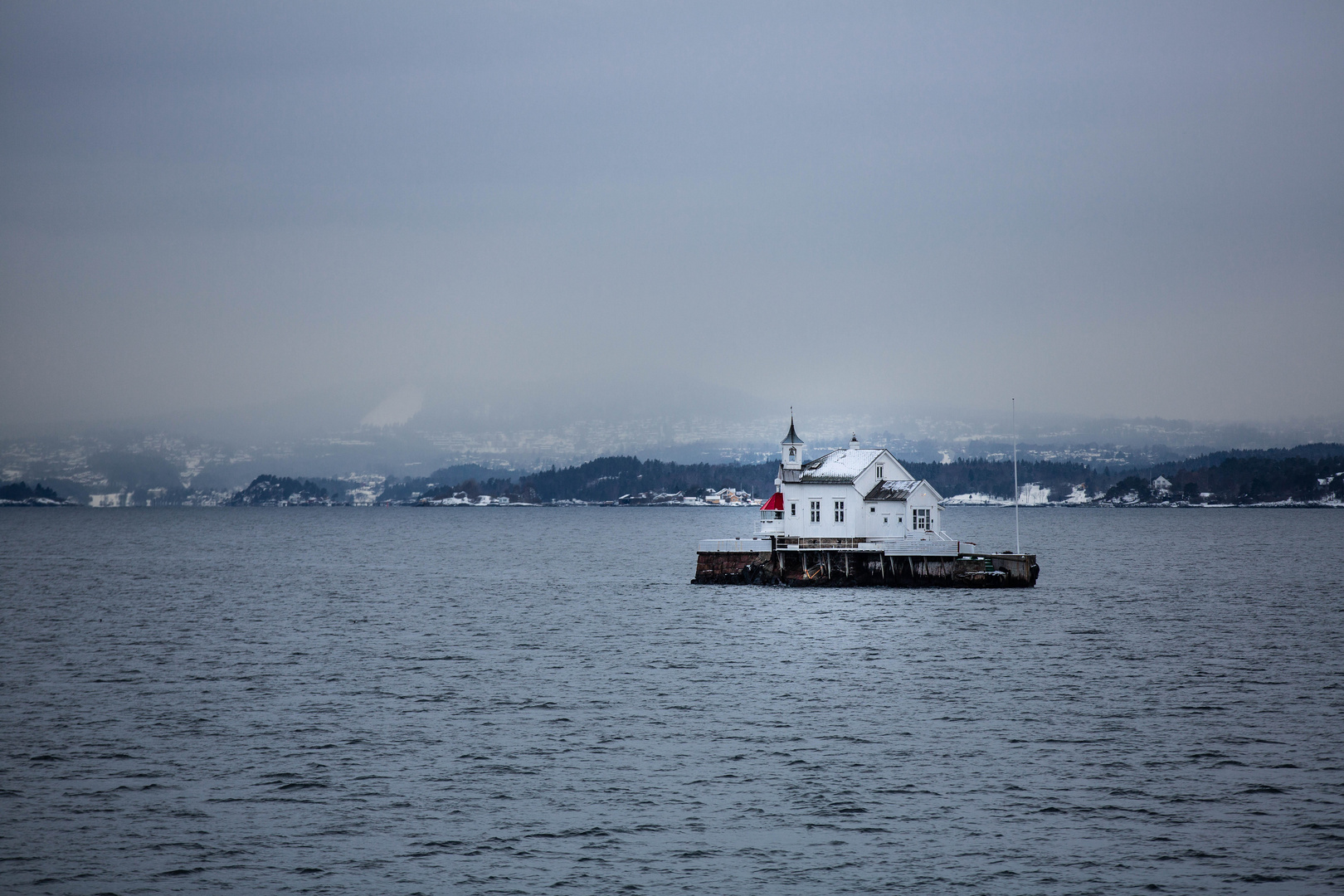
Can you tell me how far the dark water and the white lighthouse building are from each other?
27.7 feet

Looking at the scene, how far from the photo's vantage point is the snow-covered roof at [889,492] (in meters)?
73.1

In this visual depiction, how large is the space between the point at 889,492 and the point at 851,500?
256 cm

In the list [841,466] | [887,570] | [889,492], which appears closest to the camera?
[889,492]

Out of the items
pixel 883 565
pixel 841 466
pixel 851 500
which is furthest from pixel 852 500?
pixel 883 565

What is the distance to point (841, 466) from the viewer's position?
74188mm

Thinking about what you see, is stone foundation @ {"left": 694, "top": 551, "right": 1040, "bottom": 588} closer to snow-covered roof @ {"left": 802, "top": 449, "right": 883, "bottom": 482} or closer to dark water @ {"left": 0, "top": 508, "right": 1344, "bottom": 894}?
snow-covered roof @ {"left": 802, "top": 449, "right": 883, "bottom": 482}

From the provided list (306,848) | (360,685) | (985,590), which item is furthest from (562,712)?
(985,590)

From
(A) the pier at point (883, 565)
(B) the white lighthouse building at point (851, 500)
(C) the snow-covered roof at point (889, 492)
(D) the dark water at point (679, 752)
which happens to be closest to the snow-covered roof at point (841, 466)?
(B) the white lighthouse building at point (851, 500)

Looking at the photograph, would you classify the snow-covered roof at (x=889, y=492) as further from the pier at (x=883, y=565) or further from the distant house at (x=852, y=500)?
the pier at (x=883, y=565)

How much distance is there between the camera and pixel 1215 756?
29375 millimetres

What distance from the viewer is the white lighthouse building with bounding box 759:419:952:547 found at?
2889 inches

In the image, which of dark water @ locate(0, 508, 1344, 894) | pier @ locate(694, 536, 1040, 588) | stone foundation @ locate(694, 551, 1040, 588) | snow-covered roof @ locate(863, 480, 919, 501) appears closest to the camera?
dark water @ locate(0, 508, 1344, 894)

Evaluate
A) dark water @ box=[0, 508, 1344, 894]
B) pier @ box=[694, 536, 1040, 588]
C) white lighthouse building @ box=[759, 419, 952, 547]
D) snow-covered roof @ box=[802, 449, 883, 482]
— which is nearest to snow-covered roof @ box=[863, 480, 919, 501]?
white lighthouse building @ box=[759, 419, 952, 547]

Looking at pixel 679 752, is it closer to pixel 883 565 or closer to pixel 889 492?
pixel 883 565
